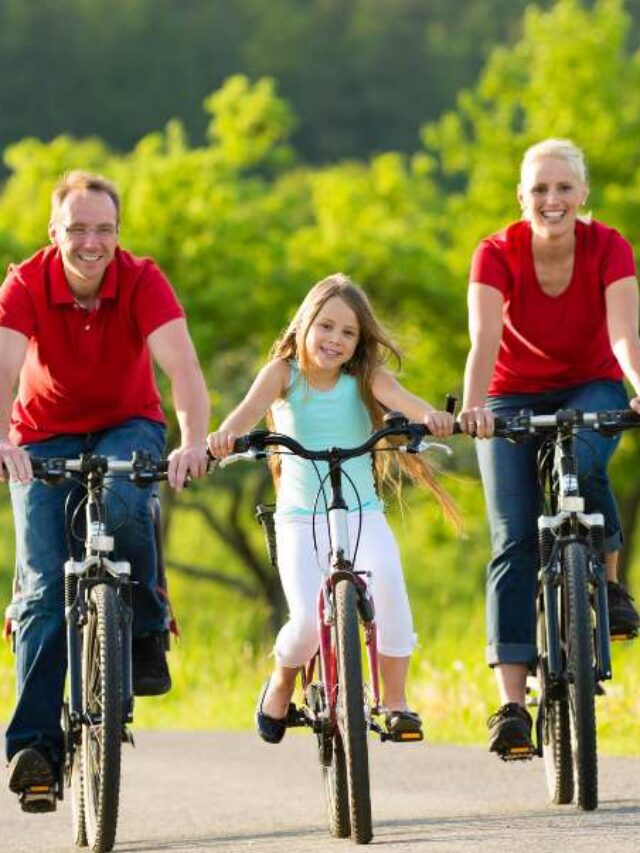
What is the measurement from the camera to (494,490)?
760 cm

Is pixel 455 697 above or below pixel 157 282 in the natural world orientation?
below

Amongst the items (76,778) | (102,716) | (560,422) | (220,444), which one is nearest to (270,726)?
(76,778)

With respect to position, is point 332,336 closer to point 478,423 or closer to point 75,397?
point 478,423

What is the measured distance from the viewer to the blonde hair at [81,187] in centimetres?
704

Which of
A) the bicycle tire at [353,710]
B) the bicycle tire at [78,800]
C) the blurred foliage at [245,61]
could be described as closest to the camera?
the bicycle tire at [353,710]

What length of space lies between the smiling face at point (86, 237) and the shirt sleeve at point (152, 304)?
0.14 meters

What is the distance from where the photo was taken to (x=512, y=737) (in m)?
7.29

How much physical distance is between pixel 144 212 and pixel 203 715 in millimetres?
27187

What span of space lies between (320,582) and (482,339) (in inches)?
41.1

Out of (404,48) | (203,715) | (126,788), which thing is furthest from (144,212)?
(404,48)

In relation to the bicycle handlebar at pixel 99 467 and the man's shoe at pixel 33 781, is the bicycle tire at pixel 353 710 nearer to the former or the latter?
the bicycle handlebar at pixel 99 467

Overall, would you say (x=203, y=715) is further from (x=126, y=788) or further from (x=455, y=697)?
(x=126, y=788)

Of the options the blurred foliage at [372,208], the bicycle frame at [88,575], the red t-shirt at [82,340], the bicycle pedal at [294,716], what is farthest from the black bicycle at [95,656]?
the blurred foliage at [372,208]

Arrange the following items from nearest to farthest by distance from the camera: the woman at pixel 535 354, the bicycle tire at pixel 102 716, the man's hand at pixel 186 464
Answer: the bicycle tire at pixel 102 716
the man's hand at pixel 186 464
the woman at pixel 535 354
